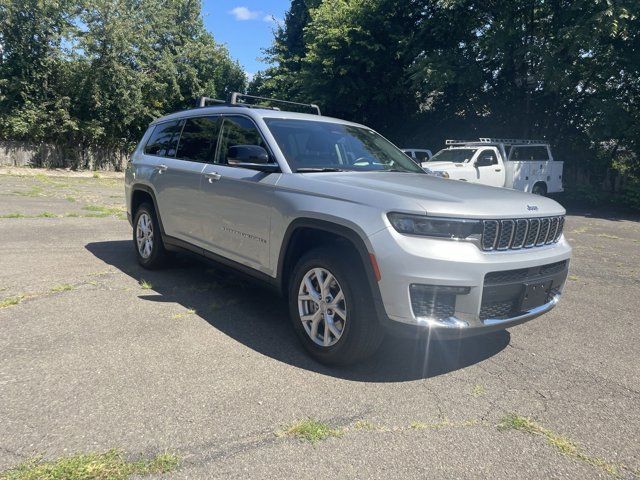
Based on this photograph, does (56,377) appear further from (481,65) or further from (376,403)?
(481,65)

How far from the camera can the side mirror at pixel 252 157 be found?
3891 mm

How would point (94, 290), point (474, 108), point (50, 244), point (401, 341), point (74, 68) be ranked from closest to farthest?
point (401, 341)
point (94, 290)
point (50, 244)
point (474, 108)
point (74, 68)

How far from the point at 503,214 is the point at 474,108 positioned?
20.1 m

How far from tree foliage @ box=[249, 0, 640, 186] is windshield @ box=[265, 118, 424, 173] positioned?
11.8 m

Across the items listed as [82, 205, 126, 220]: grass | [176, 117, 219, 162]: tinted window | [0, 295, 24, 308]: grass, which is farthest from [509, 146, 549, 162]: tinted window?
[0, 295, 24, 308]: grass

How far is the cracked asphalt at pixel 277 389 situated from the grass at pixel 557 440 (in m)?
0.02

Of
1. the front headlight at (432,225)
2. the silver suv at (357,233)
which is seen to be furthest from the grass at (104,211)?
the front headlight at (432,225)

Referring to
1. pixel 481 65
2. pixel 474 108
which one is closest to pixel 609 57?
pixel 481 65

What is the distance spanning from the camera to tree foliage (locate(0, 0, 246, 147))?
2531 centimetres

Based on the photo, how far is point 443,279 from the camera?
9.90ft

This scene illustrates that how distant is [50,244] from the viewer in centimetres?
728

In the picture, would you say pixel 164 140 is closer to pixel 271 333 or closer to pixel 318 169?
pixel 318 169

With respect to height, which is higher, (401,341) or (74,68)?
(74,68)

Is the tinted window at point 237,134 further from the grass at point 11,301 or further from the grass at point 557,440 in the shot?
the grass at point 557,440
